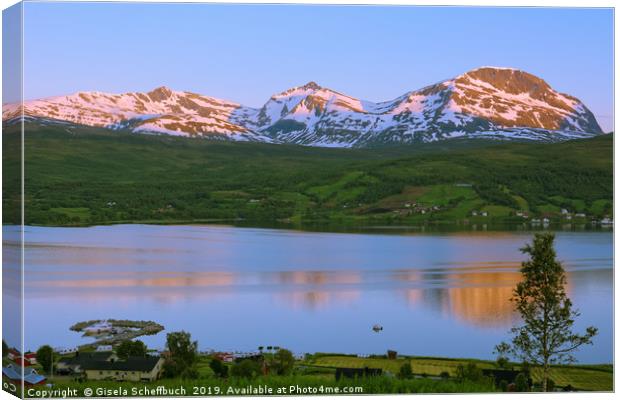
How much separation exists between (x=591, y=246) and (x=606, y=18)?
37.1 ft

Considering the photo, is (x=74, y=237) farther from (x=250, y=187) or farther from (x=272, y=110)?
(x=250, y=187)

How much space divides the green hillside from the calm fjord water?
1899 millimetres

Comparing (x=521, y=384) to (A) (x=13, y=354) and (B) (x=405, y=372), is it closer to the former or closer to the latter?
(B) (x=405, y=372)

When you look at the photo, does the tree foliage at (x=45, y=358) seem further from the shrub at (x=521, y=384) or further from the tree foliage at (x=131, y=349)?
the shrub at (x=521, y=384)

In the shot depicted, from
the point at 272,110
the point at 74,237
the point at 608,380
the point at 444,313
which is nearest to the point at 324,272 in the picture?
the point at 272,110

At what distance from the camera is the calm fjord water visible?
14.9m

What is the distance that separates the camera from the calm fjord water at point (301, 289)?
48.9 ft

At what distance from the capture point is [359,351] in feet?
48.0

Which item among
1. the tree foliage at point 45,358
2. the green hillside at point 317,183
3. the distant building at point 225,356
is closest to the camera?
the tree foliage at point 45,358

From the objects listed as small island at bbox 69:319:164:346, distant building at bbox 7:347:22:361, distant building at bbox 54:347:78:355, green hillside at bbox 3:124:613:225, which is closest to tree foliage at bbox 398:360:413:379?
small island at bbox 69:319:164:346

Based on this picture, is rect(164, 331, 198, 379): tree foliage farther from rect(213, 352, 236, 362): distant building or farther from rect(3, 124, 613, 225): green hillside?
rect(3, 124, 613, 225): green hillside

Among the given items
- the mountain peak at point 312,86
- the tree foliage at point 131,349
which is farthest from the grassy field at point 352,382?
the mountain peak at point 312,86

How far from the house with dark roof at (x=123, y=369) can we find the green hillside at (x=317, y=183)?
9166mm

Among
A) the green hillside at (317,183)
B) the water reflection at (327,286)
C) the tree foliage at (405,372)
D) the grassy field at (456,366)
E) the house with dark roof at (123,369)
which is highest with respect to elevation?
the green hillside at (317,183)
